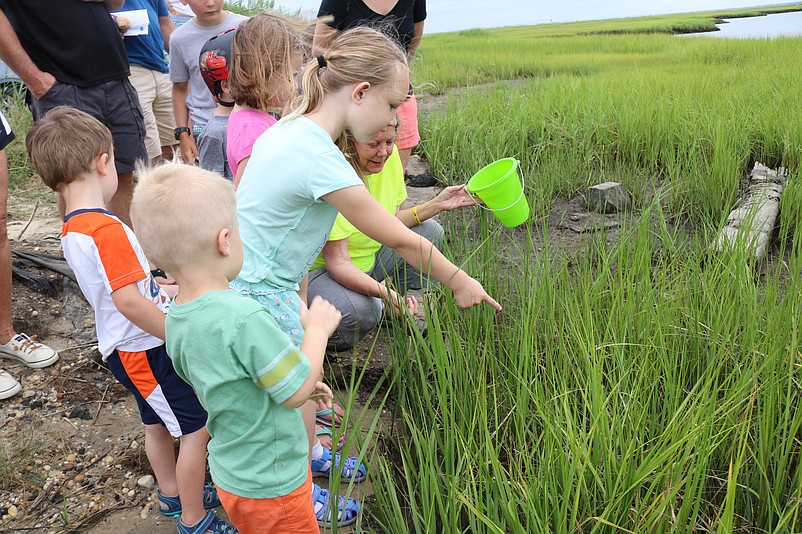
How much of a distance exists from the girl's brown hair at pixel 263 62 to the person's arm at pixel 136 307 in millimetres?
944

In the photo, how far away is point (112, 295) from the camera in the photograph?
154 cm

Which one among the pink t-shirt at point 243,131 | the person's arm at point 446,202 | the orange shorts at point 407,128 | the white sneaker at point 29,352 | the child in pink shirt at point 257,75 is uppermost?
the child in pink shirt at point 257,75

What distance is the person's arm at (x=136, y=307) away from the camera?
1.54 metres

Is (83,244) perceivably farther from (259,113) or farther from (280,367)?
(259,113)

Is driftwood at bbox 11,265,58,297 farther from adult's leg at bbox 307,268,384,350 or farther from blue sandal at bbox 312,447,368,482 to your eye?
blue sandal at bbox 312,447,368,482

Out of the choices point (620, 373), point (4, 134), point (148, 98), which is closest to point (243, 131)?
point (4, 134)

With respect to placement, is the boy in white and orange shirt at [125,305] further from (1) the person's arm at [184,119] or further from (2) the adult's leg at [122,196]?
(1) the person's arm at [184,119]

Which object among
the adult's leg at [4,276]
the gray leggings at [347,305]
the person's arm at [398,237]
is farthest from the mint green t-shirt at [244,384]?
the adult's leg at [4,276]

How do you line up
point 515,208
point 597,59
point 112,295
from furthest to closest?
point 597,59
point 515,208
point 112,295

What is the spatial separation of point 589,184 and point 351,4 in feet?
5.02

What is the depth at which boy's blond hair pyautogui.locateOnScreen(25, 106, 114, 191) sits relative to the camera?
65.5 inches

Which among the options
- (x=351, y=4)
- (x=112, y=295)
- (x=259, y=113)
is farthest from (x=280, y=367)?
(x=351, y=4)

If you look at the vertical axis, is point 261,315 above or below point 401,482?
above

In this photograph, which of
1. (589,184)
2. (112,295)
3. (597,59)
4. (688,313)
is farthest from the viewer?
(597,59)
